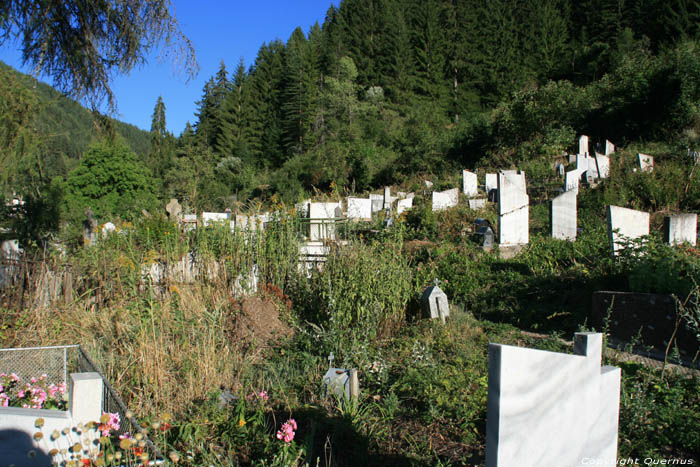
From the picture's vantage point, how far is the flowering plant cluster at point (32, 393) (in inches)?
116

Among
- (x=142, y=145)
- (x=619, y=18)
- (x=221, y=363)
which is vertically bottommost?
(x=221, y=363)

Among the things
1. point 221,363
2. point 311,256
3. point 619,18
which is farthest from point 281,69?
point 221,363

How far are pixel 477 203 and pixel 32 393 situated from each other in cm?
1127

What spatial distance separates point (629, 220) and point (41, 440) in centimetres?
636

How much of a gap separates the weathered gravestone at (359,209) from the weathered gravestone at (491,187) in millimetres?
3501

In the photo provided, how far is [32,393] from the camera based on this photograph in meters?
3.06

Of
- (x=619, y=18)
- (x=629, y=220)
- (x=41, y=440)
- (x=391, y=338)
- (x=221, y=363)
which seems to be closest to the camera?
(x=41, y=440)

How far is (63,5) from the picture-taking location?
401 cm

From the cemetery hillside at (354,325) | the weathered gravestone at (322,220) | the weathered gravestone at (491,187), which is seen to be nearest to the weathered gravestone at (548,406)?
the cemetery hillside at (354,325)

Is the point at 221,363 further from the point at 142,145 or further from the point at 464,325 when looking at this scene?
the point at 142,145

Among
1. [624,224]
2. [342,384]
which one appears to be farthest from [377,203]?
[342,384]

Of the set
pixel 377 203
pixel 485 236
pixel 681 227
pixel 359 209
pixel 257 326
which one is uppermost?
pixel 377 203

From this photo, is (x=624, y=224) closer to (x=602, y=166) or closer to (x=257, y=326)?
(x=257, y=326)

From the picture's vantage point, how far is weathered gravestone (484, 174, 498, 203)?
13541mm
